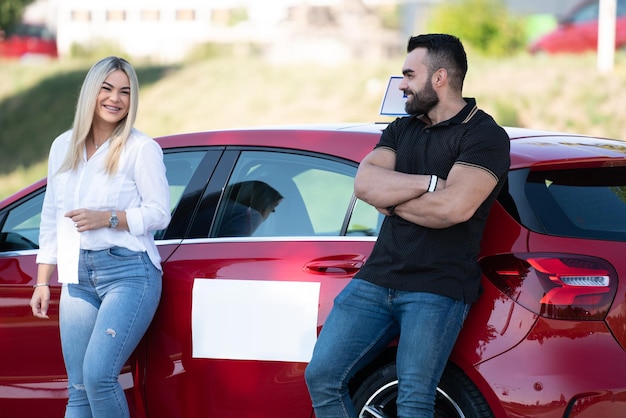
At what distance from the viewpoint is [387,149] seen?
12.2 feet

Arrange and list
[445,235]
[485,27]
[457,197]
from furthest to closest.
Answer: [485,27], [445,235], [457,197]

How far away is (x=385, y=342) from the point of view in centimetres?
364

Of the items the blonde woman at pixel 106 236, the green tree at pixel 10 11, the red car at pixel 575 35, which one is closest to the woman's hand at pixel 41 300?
the blonde woman at pixel 106 236

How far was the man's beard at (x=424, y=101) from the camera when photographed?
11.8ft

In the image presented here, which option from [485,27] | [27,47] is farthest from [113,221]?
[27,47]

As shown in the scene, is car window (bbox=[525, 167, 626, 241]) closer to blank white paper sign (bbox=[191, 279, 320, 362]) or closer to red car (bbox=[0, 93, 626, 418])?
red car (bbox=[0, 93, 626, 418])

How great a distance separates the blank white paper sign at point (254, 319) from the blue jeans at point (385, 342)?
238mm

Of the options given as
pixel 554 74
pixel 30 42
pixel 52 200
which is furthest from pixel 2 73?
pixel 52 200

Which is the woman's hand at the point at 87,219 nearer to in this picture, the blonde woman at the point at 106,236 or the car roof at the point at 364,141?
the blonde woman at the point at 106,236

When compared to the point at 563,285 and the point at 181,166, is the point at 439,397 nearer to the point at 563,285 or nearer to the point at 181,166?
the point at 563,285

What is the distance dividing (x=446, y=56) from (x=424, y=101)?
7.0 inches

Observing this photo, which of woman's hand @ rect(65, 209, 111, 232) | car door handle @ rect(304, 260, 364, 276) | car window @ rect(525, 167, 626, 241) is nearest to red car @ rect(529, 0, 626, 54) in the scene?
car window @ rect(525, 167, 626, 241)

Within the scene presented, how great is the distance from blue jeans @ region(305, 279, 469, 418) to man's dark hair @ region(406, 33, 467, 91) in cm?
78

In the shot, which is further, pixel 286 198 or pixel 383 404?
pixel 286 198
